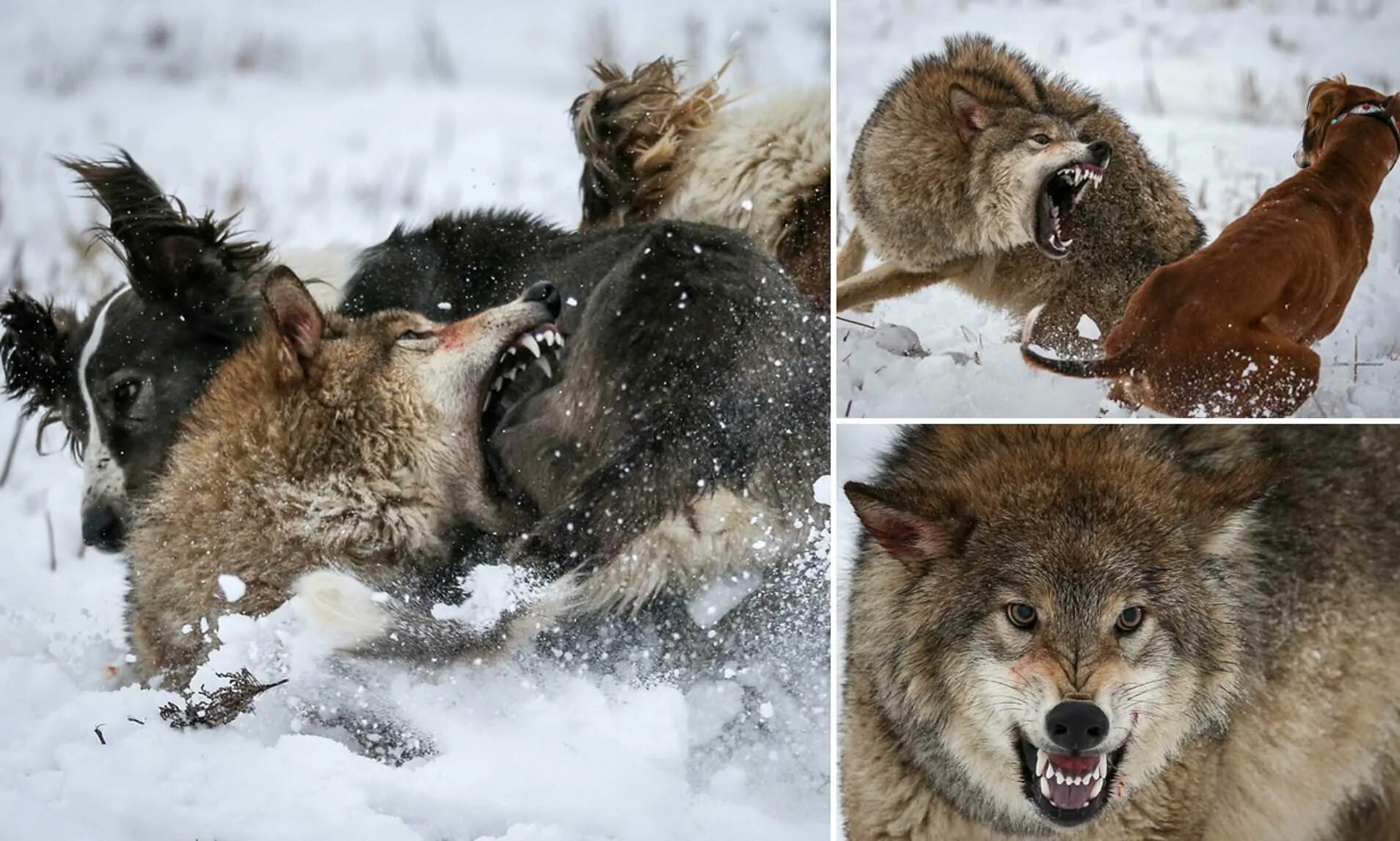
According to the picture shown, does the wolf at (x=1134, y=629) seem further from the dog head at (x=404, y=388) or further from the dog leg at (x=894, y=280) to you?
the dog head at (x=404, y=388)

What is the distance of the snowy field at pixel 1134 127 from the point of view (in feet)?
9.08

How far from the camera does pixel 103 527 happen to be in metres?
2.77

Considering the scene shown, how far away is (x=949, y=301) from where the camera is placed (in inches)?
109

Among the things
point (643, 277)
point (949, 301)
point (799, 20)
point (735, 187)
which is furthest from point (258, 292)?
point (949, 301)

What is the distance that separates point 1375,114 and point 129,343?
9.88ft

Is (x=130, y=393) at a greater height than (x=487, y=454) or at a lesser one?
greater

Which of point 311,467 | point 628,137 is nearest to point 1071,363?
point 628,137

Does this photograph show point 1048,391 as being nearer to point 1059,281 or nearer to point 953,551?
point 1059,281

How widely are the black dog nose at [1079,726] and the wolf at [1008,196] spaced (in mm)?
844

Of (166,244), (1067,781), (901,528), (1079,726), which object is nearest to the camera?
(1079,726)

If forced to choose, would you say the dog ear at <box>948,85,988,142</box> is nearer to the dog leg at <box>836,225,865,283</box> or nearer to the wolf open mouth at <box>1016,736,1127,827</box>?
the dog leg at <box>836,225,865,283</box>

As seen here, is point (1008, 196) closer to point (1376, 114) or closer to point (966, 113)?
point (966, 113)

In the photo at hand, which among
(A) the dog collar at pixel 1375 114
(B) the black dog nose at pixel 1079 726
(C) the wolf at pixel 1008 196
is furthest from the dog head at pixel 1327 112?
(B) the black dog nose at pixel 1079 726

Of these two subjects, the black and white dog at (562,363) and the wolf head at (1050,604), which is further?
the black and white dog at (562,363)
